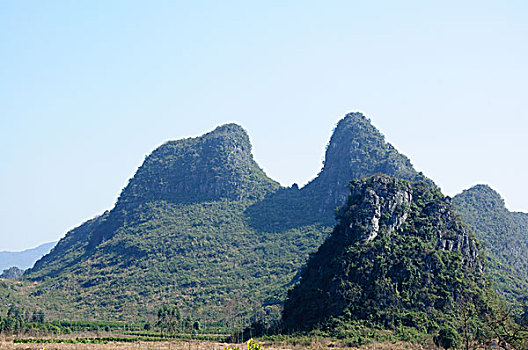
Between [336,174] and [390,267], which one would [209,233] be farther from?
[390,267]

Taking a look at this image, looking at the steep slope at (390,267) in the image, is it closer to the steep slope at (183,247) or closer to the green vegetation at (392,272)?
the green vegetation at (392,272)

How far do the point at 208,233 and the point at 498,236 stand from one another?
66374 millimetres

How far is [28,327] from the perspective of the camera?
7131 centimetres

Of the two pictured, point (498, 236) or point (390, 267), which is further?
point (498, 236)

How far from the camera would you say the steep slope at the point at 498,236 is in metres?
104

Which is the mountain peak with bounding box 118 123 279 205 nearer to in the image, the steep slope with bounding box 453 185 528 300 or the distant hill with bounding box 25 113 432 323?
the distant hill with bounding box 25 113 432 323

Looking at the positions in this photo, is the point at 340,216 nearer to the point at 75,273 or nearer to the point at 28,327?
the point at 28,327

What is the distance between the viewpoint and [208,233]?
134m

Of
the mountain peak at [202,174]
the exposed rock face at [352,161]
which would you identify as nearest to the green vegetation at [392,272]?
the exposed rock face at [352,161]

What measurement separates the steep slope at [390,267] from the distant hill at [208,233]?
801 inches

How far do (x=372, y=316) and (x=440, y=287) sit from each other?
35.1 ft

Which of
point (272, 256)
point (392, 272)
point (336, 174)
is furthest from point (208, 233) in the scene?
point (392, 272)

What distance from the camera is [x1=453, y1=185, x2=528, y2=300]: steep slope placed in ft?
341

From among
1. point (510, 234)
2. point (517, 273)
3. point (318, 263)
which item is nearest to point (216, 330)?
point (318, 263)
